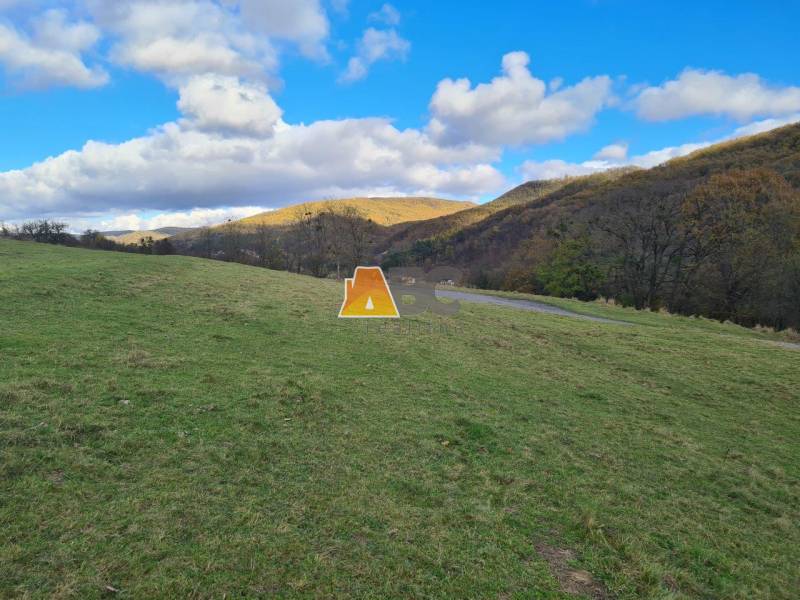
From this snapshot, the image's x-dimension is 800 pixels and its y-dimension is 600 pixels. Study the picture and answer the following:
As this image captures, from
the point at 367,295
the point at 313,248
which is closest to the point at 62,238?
the point at 313,248

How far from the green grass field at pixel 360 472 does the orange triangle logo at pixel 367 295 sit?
245cm

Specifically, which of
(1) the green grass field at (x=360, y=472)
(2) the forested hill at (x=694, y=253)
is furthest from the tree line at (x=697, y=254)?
(1) the green grass field at (x=360, y=472)

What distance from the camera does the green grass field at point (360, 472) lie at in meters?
2.85

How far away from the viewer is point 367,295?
38.2 feet

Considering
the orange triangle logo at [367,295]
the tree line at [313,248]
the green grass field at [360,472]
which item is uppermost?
the tree line at [313,248]

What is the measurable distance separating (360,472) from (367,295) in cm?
772

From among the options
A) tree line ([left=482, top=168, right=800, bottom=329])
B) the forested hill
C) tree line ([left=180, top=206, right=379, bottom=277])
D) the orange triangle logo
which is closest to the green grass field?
the orange triangle logo

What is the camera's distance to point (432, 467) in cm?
451

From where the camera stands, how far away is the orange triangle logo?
36.8 ft

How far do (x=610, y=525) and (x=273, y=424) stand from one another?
3884 millimetres

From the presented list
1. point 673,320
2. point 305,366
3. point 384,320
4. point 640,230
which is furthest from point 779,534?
point 640,230

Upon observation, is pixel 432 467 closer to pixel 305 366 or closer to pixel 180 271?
pixel 305 366

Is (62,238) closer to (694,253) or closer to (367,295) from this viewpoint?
(367,295)

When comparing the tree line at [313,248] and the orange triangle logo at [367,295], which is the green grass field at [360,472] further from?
the tree line at [313,248]
